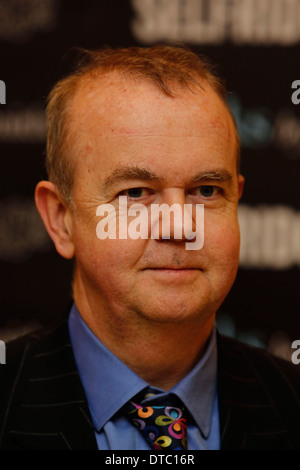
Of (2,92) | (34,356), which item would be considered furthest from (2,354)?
(2,92)

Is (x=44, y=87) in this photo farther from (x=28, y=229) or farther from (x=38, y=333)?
(x=38, y=333)

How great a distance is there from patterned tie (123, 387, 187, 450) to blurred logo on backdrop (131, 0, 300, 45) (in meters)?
1.29

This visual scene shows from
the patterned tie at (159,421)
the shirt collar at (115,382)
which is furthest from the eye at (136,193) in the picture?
the patterned tie at (159,421)

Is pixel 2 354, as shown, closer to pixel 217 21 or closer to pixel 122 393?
pixel 122 393

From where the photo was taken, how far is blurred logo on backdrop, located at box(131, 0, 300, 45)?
217cm

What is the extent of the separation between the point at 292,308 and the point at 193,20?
3.57 ft

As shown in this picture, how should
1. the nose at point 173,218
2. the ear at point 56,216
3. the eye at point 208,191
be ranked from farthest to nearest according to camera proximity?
the ear at point 56,216
the eye at point 208,191
the nose at point 173,218

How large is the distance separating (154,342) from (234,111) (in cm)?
101

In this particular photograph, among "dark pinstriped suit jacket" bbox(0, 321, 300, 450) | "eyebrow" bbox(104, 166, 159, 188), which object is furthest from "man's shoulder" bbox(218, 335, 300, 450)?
"eyebrow" bbox(104, 166, 159, 188)

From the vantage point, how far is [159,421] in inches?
57.9

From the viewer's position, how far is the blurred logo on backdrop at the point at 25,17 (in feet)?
7.21

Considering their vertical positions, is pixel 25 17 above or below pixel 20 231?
above

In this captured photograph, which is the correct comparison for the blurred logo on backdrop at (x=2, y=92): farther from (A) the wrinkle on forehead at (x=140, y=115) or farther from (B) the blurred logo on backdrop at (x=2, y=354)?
(B) the blurred logo on backdrop at (x=2, y=354)

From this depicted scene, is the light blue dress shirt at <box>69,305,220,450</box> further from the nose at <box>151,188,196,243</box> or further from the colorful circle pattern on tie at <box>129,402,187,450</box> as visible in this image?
the nose at <box>151,188,196,243</box>
